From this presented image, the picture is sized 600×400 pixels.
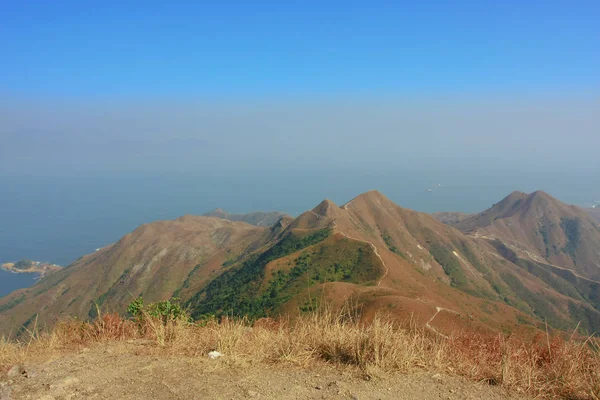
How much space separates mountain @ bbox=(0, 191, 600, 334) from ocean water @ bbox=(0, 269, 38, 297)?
99.2 feet

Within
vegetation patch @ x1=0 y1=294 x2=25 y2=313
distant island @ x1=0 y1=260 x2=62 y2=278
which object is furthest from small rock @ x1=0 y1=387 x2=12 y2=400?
distant island @ x1=0 y1=260 x2=62 y2=278

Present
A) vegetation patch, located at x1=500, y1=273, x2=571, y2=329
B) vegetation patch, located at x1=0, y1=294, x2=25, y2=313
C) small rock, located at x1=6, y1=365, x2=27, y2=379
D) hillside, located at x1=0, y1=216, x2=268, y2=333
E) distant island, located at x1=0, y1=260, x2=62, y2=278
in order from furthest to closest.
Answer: distant island, located at x1=0, y1=260, x2=62, y2=278 < vegetation patch, located at x1=0, y1=294, x2=25, y2=313 < hillside, located at x1=0, y1=216, x2=268, y2=333 < vegetation patch, located at x1=500, y1=273, x2=571, y2=329 < small rock, located at x1=6, y1=365, x2=27, y2=379

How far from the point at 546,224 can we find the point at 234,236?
119m

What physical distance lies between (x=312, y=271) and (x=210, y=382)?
4759cm

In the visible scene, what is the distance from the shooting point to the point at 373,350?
18.2 ft

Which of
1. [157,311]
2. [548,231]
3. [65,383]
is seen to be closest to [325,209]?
[157,311]

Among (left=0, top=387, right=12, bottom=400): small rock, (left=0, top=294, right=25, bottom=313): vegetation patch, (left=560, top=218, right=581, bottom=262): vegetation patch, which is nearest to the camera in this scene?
(left=0, top=387, right=12, bottom=400): small rock

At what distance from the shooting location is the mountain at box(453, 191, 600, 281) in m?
128

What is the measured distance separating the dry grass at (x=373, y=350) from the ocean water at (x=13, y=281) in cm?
15098

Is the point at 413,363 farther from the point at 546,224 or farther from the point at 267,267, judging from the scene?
the point at 546,224

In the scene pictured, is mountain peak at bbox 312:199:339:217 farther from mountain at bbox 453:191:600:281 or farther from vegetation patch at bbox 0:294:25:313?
vegetation patch at bbox 0:294:25:313

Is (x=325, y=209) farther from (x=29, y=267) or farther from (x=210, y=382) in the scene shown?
(x=29, y=267)

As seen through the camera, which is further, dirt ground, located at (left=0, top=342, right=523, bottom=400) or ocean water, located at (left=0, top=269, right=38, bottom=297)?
ocean water, located at (left=0, top=269, right=38, bottom=297)

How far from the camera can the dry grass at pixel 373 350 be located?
201 inches
